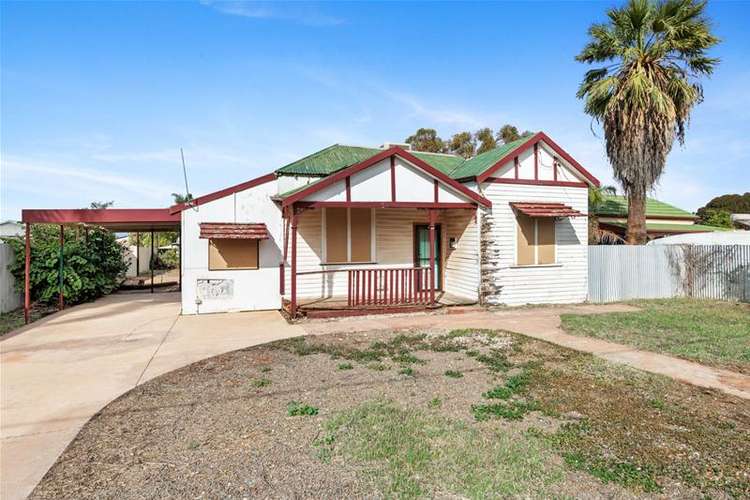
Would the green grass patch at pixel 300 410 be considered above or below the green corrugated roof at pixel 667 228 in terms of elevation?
below

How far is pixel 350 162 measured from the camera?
40.6 feet

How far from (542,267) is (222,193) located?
8.53m

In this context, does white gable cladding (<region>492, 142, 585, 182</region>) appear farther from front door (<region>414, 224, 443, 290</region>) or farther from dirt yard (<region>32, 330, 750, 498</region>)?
dirt yard (<region>32, 330, 750, 498</region>)

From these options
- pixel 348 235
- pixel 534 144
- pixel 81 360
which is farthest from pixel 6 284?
pixel 534 144

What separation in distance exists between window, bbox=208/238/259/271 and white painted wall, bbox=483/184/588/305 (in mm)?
6106

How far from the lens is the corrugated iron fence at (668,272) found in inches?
488

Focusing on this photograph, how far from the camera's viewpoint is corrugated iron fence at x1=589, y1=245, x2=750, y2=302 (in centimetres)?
1240

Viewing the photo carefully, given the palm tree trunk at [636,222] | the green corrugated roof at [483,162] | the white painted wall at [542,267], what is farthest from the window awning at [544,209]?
the palm tree trunk at [636,222]

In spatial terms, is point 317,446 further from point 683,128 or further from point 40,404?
point 683,128

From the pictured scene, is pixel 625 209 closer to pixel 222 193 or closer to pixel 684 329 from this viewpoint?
pixel 684 329

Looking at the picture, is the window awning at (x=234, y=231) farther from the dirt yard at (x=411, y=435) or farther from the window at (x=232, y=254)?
the dirt yard at (x=411, y=435)

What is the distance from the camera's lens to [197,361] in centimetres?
641

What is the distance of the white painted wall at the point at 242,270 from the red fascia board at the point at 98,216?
2.86 ft

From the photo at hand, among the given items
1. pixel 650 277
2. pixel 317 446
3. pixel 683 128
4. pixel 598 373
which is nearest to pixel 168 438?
pixel 317 446
